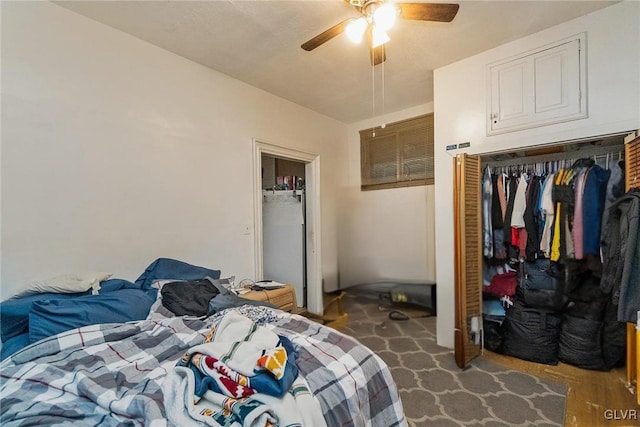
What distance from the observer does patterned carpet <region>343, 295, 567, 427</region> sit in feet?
5.30

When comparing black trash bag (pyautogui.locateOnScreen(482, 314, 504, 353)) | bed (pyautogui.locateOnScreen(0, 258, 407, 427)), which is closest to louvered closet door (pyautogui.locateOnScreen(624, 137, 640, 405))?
black trash bag (pyautogui.locateOnScreen(482, 314, 504, 353))

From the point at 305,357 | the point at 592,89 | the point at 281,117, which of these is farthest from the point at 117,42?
the point at 592,89

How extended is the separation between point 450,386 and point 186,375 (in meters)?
1.81

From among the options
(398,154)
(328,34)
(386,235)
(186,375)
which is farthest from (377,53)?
(186,375)

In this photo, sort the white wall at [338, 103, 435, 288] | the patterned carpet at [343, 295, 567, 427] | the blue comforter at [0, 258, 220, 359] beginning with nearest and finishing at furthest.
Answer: the blue comforter at [0, 258, 220, 359]
the patterned carpet at [343, 295, 567, 427]
the white wall at [338, 103, 435, 288]

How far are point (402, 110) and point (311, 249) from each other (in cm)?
183

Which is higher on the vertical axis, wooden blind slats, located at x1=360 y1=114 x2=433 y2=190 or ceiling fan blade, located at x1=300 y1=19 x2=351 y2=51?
ceiling fan blade, located at x1=300 y1=19 x2=351 y2=51

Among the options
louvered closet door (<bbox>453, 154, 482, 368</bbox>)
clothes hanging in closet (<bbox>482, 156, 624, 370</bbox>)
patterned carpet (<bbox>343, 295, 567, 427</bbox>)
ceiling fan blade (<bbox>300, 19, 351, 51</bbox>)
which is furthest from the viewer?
louvered closet door (<bbox>453, 154, 482, 368</bbox>)

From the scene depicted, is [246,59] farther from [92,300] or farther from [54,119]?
[92,300]

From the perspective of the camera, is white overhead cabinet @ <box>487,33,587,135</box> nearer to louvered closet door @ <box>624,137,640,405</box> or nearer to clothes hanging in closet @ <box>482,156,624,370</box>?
louvered closet door @ <box>624,137,640,405</box>

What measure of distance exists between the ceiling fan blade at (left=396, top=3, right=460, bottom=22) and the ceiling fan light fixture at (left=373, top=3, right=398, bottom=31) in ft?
0.11

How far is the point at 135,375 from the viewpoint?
98cm

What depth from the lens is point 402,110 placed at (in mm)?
3025

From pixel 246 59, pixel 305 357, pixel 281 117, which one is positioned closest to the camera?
pixel 305 357
